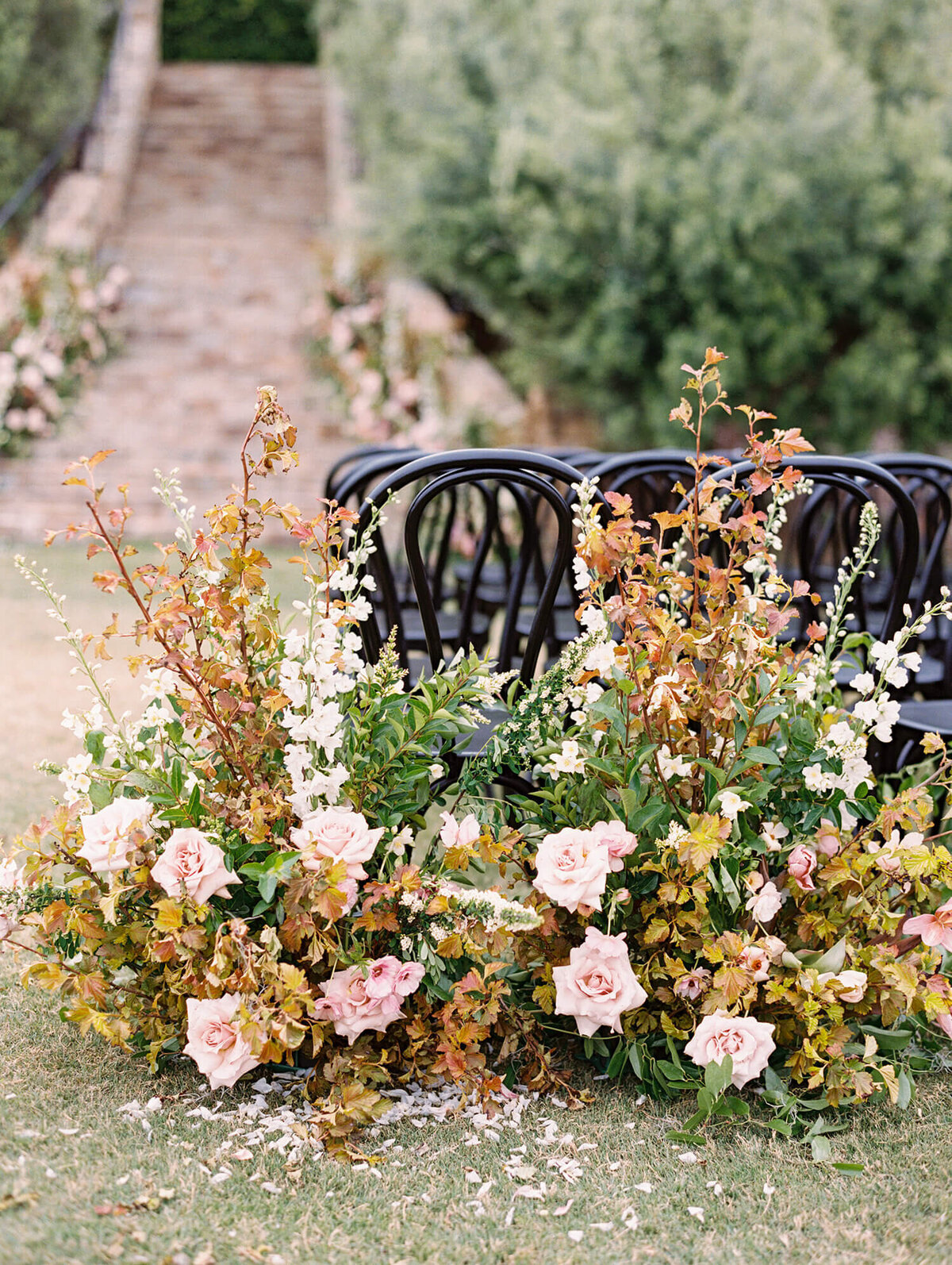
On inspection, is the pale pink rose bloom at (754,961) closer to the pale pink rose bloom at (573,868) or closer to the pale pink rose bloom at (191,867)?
the pale pink rose bloom at (573,868)

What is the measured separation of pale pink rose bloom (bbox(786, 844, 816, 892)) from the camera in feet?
6.42

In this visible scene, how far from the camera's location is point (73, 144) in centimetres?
1183

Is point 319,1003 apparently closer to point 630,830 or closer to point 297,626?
point 630,830

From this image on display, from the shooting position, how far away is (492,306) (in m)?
7.68

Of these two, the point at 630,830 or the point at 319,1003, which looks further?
the point at 630,830

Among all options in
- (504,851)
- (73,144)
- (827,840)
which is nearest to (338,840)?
(504,851)

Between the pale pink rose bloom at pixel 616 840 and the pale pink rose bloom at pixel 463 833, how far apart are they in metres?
0.19

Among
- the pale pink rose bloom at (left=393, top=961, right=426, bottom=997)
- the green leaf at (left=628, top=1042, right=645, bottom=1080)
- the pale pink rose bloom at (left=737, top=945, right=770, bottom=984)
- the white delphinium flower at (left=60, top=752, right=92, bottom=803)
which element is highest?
the white delphinium flower at (left=60, top=752, right=92, bottom=803)

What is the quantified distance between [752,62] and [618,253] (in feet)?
3.99

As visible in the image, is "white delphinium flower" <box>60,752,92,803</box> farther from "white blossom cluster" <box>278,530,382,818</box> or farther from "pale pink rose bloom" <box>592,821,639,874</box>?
"pale pink rose bloom" <box>592,821,639,874</box>

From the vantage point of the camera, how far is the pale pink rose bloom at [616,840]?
1.89m

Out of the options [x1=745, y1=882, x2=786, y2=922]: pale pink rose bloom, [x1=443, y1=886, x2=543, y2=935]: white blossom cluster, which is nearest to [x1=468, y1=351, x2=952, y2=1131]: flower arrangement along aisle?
[x1=745, y1=882, x2=786, y2=922]: pale pink rose bloom

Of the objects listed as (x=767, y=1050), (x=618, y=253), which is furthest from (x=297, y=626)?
(x=767, y=1050)

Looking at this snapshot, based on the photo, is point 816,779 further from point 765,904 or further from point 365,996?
point 365,996
